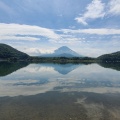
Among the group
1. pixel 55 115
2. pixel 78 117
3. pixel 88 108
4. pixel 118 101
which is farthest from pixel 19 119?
pixel 118 101

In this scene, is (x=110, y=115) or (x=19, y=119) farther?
(x=110, y=115)

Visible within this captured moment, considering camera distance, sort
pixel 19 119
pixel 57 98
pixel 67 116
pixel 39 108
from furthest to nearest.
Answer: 1. pixel 57 98
2. pixel 39 108
3. pixel 67 116
4. pixel 19 119

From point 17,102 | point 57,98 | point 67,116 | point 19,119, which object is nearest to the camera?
point 19,119

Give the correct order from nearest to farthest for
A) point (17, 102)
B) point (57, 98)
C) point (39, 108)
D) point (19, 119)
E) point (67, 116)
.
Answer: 1. point (19, 119)
2. point (67, 116)
3. point (39, 108)
4. point (17, 102)
5. point (57, 98)

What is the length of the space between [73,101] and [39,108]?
22.4ft

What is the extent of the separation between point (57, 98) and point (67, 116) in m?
9.89

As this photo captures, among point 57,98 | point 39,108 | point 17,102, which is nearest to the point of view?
point 39,108

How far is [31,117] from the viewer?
2334 centimetres

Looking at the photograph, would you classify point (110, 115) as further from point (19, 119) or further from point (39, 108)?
point (19, 119)

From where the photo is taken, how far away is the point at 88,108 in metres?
27.6

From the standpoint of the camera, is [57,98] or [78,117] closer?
[78,117]

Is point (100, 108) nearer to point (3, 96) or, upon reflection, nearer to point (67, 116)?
point (67, 116)

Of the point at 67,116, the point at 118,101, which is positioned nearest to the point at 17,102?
the point at 67,116

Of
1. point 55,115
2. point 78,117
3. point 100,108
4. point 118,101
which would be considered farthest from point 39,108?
point 118,101
